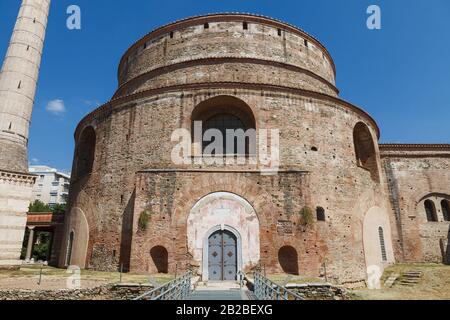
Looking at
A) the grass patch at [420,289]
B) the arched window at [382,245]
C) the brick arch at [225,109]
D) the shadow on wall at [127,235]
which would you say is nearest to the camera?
the grass patch at [420,289]

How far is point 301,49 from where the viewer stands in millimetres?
18844

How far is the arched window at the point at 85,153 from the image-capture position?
17875 millimetres

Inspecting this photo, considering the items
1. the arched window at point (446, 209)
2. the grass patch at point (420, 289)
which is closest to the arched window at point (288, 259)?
the grass patch at point (420, 289)

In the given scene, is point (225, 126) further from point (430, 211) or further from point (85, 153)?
point (430, 211)

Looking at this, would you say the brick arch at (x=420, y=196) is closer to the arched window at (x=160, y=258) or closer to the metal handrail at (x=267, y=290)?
the metal handrail at (x=267, y=290)

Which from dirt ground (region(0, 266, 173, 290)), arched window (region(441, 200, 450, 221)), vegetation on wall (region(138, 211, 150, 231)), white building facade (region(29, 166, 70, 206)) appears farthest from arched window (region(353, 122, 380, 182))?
white building facade (region(29, 166, 70, 206))

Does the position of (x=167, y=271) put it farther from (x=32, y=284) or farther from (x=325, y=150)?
(x=325, y=150)

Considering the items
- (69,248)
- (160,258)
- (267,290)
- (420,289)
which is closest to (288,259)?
(160,258)

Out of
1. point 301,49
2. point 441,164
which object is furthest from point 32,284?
point 441,164

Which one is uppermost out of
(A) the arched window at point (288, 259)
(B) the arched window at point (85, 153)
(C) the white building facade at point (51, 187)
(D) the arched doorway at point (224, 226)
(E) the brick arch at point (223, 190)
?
(C) the white building facade at point (51, 187)

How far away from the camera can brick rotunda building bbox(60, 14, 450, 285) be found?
12578 mm

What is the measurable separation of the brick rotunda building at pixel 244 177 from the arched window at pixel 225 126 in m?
0.09

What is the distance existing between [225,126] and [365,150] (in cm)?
805

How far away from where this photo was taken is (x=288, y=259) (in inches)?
494
